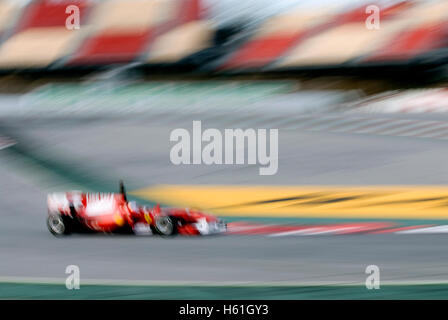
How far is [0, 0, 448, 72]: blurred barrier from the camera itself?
260cm

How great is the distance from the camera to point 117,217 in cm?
269

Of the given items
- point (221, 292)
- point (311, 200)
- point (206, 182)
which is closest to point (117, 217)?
point (206, 182)

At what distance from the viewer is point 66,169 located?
8.86 ft

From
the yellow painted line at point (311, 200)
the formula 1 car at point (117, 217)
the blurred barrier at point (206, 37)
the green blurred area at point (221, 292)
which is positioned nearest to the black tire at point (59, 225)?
the formula 1 car at point (117, 217)

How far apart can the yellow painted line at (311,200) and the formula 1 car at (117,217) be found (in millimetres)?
66

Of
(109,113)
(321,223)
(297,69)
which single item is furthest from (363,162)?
(109,113)

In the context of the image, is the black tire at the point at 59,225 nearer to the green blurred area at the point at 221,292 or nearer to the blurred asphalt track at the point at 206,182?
the blurred asphalt track at the point at 206,182

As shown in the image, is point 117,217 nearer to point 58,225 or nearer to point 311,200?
point 58,225

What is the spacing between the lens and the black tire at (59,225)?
106 inches

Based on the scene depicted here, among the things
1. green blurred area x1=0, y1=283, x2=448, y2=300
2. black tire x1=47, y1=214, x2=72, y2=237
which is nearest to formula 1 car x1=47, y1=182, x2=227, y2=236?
black tire x1=47, y1=214, x2=72, y2=237

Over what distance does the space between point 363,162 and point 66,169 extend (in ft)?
5.02

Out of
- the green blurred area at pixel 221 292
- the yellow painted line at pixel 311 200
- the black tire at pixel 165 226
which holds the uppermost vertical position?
the yellow painted line at pixel 311 200

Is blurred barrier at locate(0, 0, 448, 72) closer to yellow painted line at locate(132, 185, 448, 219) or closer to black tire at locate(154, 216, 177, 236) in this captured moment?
yellow painted line at locate(132, 185, 448, 219)

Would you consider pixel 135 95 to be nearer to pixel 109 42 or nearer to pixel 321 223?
pixel 109 42
